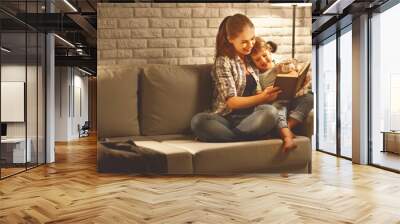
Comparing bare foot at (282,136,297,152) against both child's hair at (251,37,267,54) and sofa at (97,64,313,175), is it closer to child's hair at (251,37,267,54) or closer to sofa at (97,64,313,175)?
sofa at (97,64,313,175)

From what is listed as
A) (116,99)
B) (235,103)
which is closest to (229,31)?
(235,103)

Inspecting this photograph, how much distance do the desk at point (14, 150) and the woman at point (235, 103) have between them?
3.23 metres

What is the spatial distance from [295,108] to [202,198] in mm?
2409

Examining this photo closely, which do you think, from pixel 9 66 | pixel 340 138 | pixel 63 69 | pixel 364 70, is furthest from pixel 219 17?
pixel 63 69

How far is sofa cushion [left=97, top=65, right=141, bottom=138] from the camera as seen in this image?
6.17 meters


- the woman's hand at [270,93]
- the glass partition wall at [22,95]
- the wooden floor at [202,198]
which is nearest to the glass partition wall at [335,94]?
the wooden floor at [202,198]

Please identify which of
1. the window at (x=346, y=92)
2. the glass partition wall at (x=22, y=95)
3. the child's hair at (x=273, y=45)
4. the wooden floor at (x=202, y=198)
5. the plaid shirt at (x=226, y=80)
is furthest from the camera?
the window at (x=346, y=92)

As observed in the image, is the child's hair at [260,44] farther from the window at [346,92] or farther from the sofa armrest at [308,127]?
the window at [346,92]

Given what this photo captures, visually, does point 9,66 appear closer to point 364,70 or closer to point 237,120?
point 237,120

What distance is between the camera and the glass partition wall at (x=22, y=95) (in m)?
6.52

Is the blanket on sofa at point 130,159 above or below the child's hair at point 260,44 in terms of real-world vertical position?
below

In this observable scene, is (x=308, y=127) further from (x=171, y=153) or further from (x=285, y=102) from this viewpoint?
(x=171, y=153)

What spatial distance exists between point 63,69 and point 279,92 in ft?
35.7

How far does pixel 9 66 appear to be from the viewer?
6.75m
